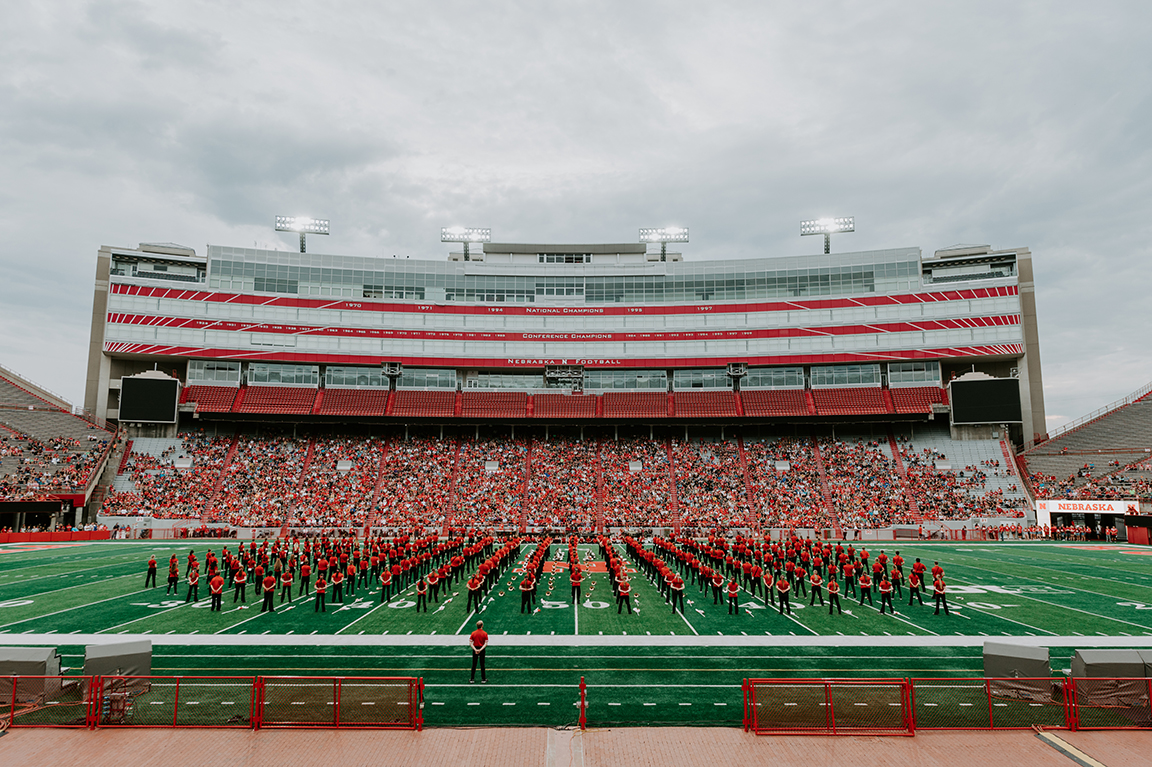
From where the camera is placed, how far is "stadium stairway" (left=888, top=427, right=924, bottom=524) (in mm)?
43438

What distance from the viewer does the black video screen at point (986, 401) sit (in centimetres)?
4834

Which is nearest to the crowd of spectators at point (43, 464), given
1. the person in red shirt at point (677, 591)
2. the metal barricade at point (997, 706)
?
the person in red shirt at point (677, 591)

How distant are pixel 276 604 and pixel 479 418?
32926 mm

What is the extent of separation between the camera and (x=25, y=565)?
27.4m

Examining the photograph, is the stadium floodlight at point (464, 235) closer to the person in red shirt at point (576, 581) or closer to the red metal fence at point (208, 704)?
the person in red shirt at point (576, 581)

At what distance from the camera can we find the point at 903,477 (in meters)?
47.2

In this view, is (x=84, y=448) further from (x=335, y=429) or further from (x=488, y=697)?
(x=488, y=697)

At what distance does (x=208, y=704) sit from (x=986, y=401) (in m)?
53.2

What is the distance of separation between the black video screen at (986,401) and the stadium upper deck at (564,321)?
3.68 m

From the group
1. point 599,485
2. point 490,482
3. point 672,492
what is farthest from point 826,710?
point 490,482

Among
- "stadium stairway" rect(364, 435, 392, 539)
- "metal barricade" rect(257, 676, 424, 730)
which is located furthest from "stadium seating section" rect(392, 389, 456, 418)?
"metal barricade" rect(257, 676, 424, 730)

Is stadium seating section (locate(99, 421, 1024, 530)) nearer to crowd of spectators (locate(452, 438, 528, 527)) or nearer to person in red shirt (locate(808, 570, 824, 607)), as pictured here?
crowd of spectators (locate(452, 438, 528, 527))

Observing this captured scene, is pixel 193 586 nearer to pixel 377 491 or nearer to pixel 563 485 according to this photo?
pixel 377 491

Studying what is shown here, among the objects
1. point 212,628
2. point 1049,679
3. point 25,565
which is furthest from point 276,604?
point 1049,679
